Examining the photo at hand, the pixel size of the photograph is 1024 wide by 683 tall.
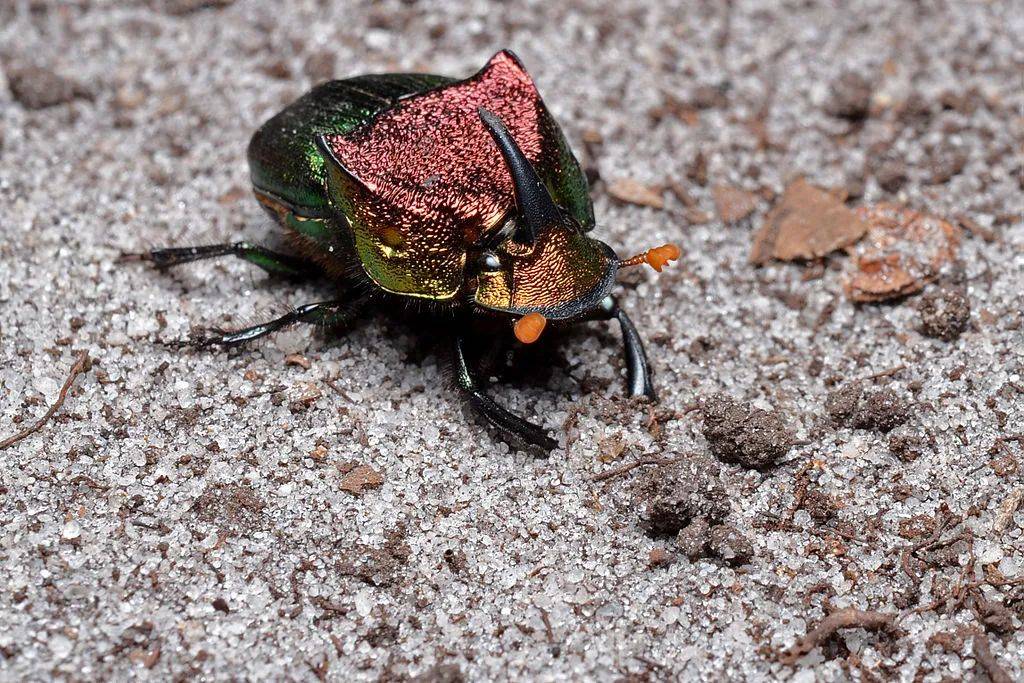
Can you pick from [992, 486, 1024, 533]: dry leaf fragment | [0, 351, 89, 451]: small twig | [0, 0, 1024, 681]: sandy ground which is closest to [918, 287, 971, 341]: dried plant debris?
[0, 0, 1024, 681]: sandy ground

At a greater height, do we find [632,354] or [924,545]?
[632,354]

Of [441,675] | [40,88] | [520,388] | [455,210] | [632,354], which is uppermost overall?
[455,210]

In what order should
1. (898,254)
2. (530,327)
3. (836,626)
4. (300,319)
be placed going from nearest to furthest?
(836,626) → (530,327) → (300,319) → (898,254)

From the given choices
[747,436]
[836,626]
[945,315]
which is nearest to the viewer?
[836,626]

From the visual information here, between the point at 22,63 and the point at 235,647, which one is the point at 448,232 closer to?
the point at 235,647

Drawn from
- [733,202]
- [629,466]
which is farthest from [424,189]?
[733,202]

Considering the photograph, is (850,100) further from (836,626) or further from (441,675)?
(441,675)

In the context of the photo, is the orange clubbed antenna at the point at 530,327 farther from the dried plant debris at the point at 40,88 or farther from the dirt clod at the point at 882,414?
the dried plant debris at the point at 40,88

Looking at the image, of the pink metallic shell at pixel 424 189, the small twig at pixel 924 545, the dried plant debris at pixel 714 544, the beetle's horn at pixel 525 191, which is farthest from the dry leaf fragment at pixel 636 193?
the small twig at pixel 924 545
